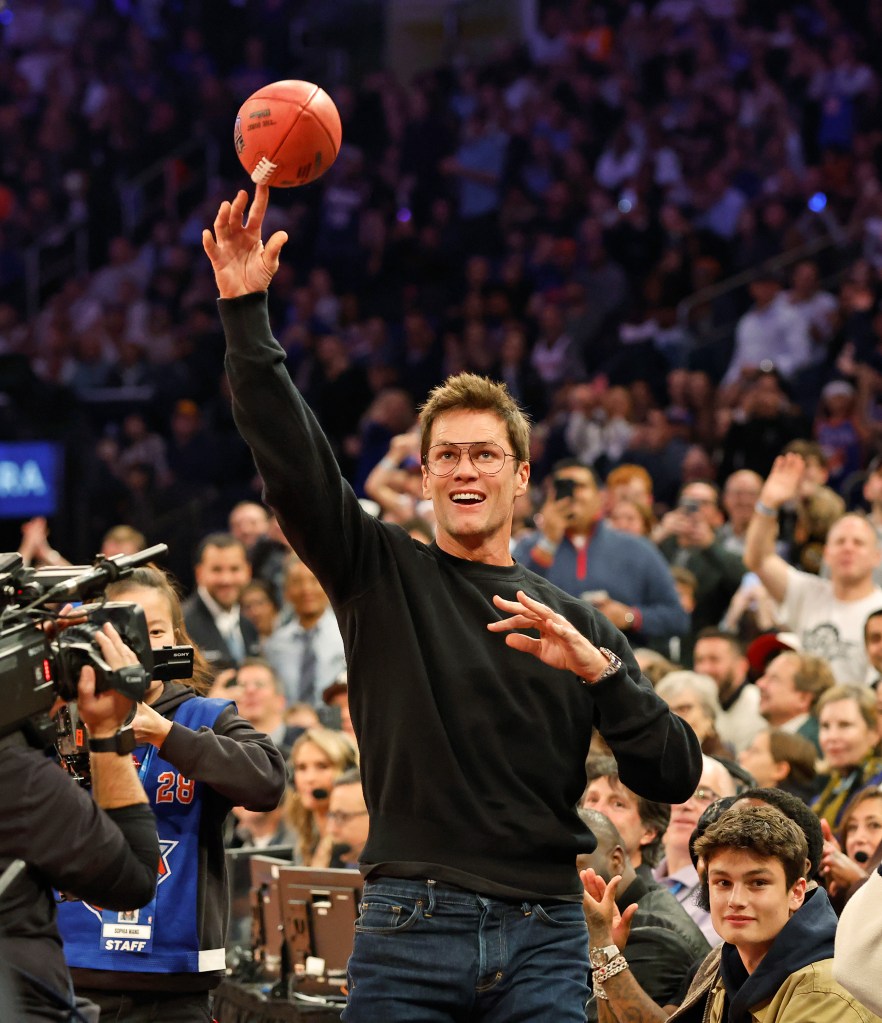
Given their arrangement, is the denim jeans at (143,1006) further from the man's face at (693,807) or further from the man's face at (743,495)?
the man's face at (743,495)

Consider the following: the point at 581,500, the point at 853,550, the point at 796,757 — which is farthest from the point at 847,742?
the point at 581,500

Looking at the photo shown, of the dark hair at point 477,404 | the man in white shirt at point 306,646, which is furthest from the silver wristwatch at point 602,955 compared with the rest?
the man in white shirt at point 306,646

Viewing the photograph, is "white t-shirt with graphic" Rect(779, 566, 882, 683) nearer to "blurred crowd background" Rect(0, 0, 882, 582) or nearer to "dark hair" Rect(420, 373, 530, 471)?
"blurred crowd background" Rect(0, 0, 882, 582)

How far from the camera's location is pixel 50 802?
2.93 meters

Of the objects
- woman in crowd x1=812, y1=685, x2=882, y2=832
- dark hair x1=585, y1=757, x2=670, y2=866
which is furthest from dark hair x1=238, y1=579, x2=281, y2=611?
dark hair x1=585, y1=757, x2=670, y2=866

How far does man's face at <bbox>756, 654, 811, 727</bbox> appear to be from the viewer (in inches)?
281

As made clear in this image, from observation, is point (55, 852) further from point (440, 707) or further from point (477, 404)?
A: point (477, 404)

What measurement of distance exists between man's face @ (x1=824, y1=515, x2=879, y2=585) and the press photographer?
203 inches

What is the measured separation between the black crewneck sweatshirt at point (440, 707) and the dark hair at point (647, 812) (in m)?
1.70

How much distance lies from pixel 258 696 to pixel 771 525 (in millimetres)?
2500

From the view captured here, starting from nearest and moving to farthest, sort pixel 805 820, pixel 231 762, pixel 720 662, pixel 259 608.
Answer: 1. pixel 231 762
2. pixel 805 820
3. pixel 720 662
4. pixel 259 608

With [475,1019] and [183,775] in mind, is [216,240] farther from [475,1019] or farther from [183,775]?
[475,1019]

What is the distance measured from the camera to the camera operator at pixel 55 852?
115 inches

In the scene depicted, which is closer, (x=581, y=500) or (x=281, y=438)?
(x=281, y=438)
